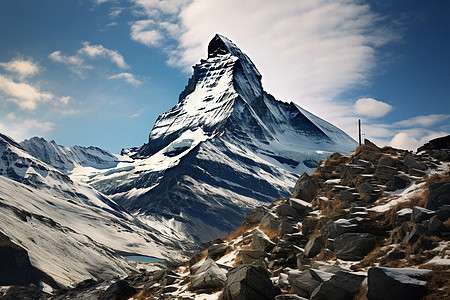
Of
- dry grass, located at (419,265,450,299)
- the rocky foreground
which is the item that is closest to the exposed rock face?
the rocky foreground

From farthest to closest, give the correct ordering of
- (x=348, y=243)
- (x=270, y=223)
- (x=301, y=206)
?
1. (x=301, y=206)
2. (x=270, y=223)
3. (x=348, y=243)

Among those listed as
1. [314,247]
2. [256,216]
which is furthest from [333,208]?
[256,216]

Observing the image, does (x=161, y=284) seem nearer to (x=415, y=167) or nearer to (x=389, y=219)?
(x=389, y=219)

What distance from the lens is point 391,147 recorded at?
33.6 metres

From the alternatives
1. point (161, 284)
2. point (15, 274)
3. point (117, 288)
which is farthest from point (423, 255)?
point (15, 274)

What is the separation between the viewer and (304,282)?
1739cm

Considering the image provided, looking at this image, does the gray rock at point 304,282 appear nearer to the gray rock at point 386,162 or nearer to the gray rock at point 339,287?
the gray rock at point 339,287

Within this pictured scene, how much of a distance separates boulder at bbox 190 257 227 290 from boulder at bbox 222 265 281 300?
325 centimetres

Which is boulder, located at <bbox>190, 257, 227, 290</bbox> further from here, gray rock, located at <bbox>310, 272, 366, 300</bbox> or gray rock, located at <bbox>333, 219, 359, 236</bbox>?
gray rock, located at <bbox>310, 272, 366, 300</bbox>

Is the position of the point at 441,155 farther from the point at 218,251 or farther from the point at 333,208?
the point at 218,251

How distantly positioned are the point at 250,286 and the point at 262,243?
756cm

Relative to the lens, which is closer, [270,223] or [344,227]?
[344,227]

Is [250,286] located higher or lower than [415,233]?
lower

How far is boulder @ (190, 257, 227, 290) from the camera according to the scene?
22.5m
